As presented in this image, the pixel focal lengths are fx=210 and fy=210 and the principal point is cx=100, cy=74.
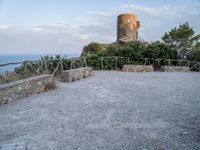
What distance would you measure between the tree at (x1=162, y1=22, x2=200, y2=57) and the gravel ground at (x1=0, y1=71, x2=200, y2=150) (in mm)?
18506

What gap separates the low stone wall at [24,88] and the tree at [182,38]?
63.2 feet

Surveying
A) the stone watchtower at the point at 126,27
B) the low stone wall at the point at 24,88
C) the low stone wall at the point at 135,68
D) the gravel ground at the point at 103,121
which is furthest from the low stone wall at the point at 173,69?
the stone watchtower at the point at 126,27

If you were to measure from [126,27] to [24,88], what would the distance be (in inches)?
1000

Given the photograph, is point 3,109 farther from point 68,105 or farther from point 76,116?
point 76,116

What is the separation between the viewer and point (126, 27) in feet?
97.9

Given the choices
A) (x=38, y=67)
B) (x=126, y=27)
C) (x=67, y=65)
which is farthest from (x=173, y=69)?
(x=126, y=27)

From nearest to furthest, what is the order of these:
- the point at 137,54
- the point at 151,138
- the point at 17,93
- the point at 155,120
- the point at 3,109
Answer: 1. the point at 151,138
2. the point at 155,120
3. the point at 3,109
4. the point at 17,93
5. the point at 137,54

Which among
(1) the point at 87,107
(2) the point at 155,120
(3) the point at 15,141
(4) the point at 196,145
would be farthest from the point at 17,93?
(4) the point at 196,145

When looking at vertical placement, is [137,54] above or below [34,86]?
above

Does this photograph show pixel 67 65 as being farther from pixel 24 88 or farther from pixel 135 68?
pixel 24 88

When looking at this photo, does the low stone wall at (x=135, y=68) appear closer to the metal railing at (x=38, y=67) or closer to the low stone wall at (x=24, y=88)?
the metal railing at (x=38, y=67)

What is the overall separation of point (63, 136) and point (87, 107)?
5.75 ft

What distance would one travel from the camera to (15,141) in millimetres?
3420

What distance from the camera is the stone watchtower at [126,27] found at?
29781 millimetres
